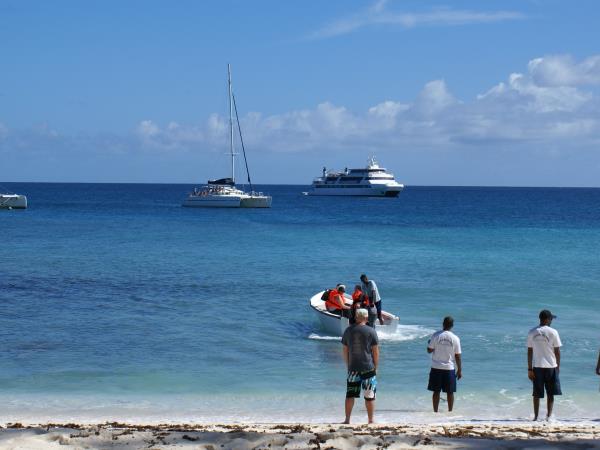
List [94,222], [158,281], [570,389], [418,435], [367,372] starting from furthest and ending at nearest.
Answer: [94,222] → [158,281] → [570,389] → [367,372] → [418,435]

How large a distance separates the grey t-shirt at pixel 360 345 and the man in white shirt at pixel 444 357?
1540 millimetres

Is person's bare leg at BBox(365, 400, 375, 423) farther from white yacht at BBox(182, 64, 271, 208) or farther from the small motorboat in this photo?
white yacht at BBox(182, 64, 271, 208)

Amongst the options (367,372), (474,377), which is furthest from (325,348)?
(367,372)

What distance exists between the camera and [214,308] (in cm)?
2272

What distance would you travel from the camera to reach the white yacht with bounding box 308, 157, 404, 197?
131500 millimetres

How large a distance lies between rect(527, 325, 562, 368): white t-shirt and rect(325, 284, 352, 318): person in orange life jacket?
7.75 metres

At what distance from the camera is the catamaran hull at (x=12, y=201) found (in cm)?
9044

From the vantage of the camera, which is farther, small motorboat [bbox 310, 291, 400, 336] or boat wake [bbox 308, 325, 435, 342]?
small motorboat [bbox 310, 291, 400, 336]

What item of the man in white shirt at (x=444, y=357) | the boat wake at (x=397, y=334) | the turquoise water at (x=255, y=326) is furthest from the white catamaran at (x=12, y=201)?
the man in white shirt at (x=444, y=357)

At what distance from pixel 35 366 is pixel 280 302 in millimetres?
9711

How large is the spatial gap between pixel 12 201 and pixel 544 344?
8766 centimetres

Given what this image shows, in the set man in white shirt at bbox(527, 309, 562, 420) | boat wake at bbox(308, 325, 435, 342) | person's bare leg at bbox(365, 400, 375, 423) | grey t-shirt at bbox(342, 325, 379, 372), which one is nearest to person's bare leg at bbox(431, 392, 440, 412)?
man in white shirt at bbox(527, 309, 562, 420)

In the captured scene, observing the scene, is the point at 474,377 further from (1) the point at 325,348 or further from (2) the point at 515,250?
(2) the point at 515,250

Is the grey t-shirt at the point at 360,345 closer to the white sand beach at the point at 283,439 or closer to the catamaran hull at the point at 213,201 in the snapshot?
the white sand beach at the point at 283,439
